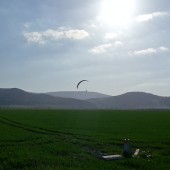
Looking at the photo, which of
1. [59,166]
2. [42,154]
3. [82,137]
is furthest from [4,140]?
[59,166]

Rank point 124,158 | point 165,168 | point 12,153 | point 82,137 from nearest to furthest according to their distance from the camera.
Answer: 1. point 165,168
2. point 124,158
3. point 12,153
4. point 82,137

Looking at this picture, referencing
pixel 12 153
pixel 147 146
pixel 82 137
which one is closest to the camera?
pixel 12 153

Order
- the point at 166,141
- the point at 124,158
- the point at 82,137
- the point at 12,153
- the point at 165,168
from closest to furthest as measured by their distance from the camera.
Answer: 1. the point at 165,168
2. the point at 124,158
3. the point at 12,153
4. the point at 166,141
5. the point at 82,137

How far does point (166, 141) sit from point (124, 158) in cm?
847

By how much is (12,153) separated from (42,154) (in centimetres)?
154

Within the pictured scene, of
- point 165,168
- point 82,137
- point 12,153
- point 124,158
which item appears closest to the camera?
point 165,168

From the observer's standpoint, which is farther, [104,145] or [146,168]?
[104,145]

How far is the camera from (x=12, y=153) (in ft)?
60.7

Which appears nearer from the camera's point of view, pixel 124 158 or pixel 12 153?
pixel 124 158

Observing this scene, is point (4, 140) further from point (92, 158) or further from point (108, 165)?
point (108, 165)

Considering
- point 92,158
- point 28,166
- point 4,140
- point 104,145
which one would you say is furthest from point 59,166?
point 4,140

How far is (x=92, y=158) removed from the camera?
17344 millimetres

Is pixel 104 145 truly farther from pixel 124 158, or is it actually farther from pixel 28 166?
pixel 28 166

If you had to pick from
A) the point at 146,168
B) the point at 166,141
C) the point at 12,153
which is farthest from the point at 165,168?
the point at 166,141
